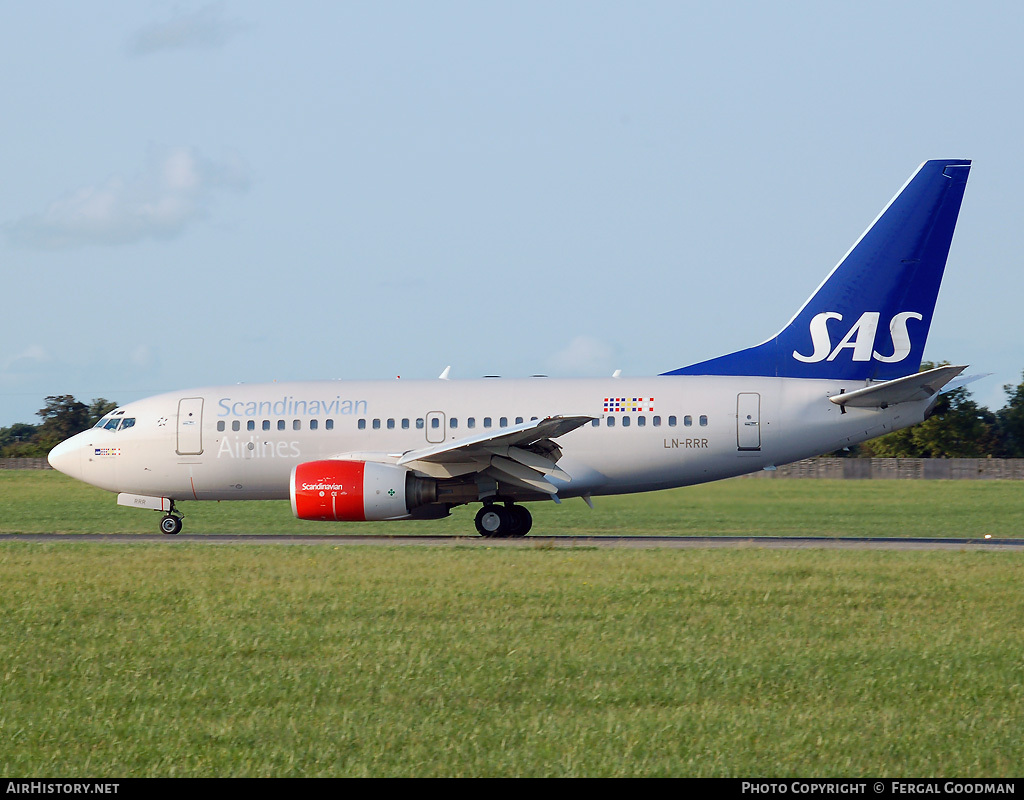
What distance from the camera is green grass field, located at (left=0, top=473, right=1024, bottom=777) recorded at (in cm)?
720

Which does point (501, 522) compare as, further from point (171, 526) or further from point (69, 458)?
point (69, 458)

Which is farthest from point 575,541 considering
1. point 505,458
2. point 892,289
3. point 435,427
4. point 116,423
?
point 116,423

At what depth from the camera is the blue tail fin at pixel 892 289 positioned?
23.9 metres

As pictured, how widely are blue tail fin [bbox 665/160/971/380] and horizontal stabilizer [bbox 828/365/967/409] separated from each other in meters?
0.82

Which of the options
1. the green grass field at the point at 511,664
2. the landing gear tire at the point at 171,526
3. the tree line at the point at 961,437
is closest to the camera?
the green grass field at the point at 511,664

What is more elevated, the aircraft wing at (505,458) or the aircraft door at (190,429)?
the aircraft door at (190,429)

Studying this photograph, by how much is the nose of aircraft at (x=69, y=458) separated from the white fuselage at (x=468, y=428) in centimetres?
3

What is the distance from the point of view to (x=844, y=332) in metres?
24.2

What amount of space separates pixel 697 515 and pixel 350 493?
41.8 feet

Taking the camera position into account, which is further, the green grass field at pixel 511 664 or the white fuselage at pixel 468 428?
the white fuselage at pixel 468 428

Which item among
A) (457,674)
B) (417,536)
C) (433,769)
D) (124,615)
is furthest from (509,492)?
(433,769)

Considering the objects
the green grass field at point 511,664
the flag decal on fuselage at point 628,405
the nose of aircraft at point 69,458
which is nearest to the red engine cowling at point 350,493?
the green grass field at point 511,664

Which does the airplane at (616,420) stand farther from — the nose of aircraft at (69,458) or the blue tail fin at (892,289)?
the nose of aircraft at (69,458)

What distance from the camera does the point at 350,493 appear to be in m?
A: 22.7
